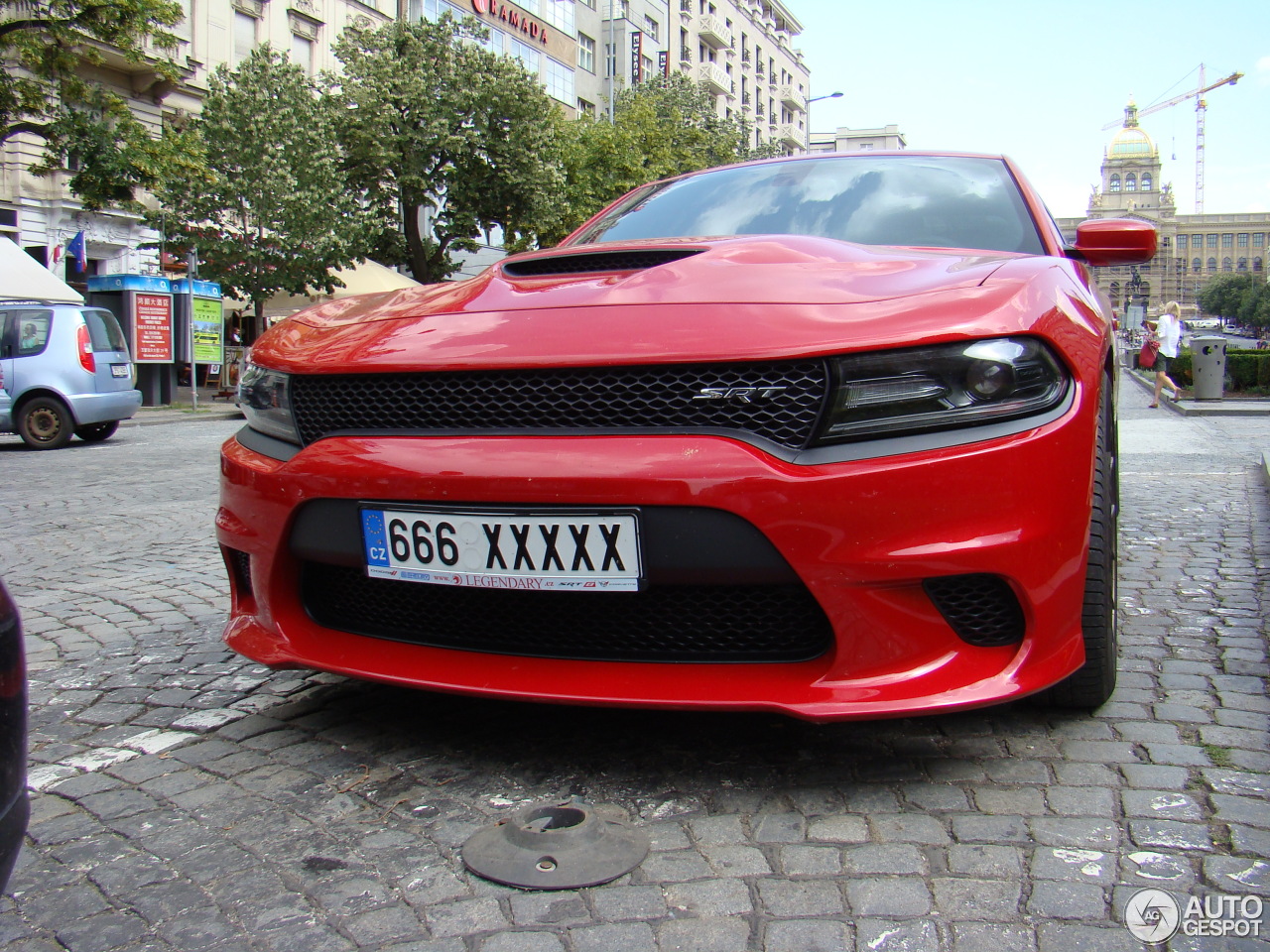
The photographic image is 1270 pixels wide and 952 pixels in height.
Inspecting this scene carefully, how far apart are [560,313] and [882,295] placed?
60 cm

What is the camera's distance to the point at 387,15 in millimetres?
33312

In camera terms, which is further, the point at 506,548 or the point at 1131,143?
the point at 1131,143

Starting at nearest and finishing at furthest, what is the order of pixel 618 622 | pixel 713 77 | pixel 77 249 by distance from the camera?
pixel 618 622
pixel 77 249
pixel 713 77

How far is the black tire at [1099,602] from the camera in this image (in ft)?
7.18

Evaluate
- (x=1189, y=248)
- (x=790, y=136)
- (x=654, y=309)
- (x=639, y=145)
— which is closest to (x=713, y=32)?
(x=790, y=136)

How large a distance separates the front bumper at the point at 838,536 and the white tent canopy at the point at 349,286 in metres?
21.0

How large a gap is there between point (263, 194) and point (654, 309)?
20752 mm

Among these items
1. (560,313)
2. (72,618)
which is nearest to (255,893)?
(560,313)

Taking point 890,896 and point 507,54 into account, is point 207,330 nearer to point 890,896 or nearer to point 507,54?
point 507,54

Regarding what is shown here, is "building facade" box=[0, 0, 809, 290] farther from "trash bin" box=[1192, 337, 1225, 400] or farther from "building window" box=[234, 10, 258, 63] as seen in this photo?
"trash bin" box=[1192, 337, 1225, 400]

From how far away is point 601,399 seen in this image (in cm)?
202

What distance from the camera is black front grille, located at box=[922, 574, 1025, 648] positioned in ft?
6.44

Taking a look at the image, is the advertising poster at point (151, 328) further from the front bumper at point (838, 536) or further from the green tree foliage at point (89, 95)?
the front bumper at point (838, 536)

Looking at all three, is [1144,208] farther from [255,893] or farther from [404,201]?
[255,893]
